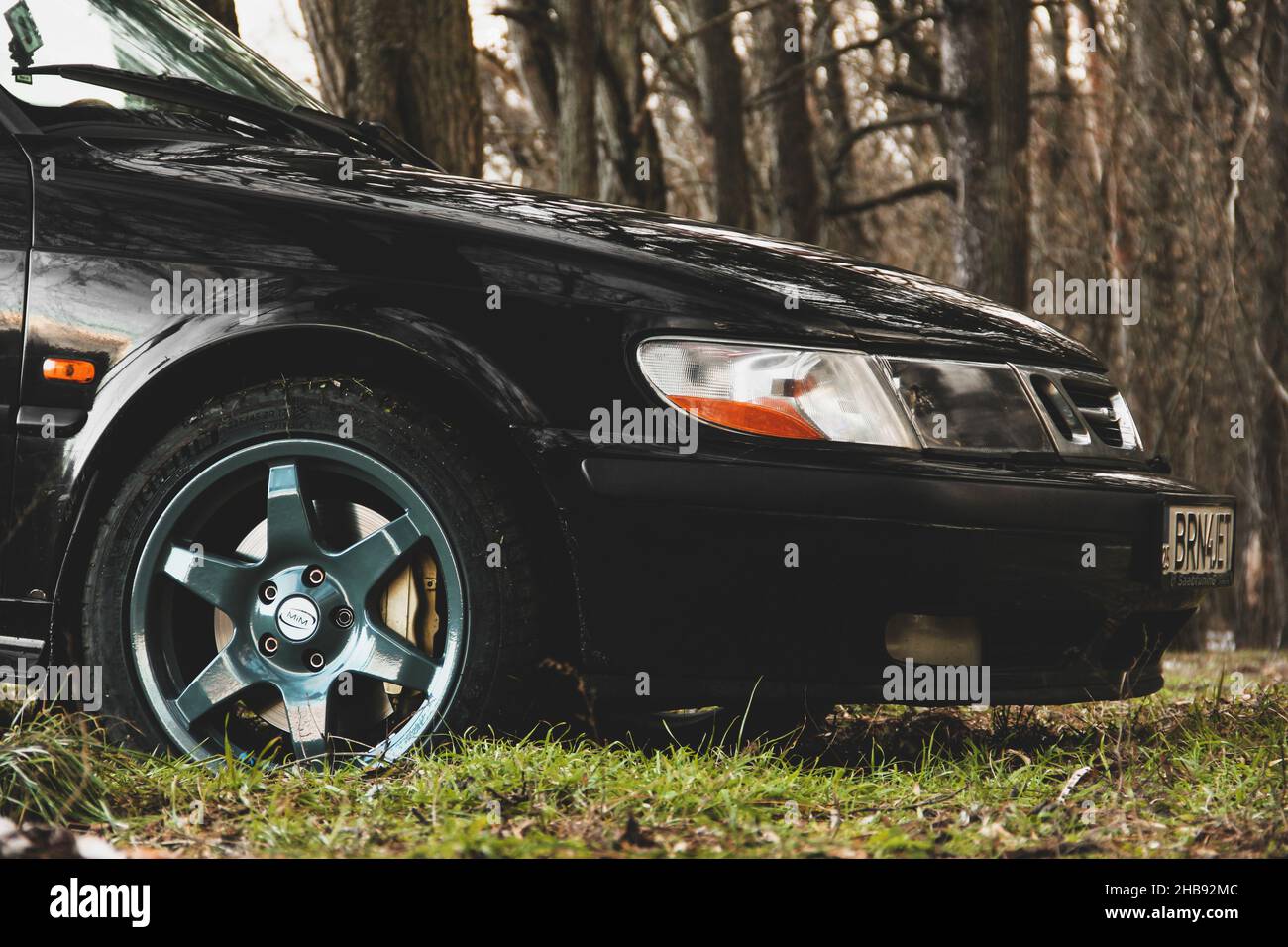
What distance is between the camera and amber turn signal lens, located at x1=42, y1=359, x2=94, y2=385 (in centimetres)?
277

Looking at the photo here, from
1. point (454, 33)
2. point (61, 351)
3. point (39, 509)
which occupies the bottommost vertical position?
point (39, 509)

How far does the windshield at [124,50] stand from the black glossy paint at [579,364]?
30cm

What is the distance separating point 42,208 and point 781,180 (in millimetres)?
10793

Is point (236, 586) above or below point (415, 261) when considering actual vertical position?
below

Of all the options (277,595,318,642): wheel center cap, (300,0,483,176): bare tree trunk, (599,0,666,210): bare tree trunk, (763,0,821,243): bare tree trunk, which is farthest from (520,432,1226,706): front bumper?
(763,0,821,243): bare tree trunk

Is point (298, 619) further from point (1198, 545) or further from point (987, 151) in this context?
point (987, 151)

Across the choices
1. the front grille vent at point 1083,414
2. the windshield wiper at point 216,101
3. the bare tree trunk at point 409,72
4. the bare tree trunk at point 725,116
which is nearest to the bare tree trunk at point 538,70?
the bare tree trunk at point 725,116

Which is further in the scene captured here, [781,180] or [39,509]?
[781,180]

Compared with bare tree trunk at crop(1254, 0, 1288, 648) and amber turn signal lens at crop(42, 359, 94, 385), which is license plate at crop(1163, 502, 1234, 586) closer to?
amber turn signal lens at crop(42, 359, 94, 385)

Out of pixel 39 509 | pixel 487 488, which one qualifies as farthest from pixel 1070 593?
pixel 39 509

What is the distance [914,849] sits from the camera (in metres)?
2.30

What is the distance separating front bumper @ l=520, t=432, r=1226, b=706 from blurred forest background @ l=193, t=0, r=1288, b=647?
3.40 metres

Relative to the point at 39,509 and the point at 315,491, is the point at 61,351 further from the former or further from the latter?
the point at 315,491

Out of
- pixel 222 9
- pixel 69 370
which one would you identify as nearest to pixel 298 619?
pixel 69 370
